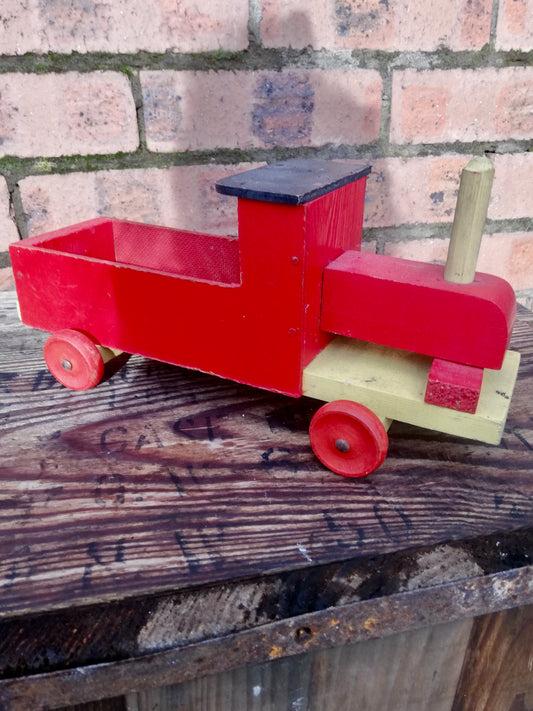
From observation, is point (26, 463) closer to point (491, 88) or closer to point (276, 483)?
point (276, 483)

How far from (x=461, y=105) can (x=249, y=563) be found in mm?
892

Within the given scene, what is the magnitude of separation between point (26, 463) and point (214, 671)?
0.29 metres

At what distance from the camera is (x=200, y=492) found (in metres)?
0.57

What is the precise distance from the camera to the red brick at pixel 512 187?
1.09m

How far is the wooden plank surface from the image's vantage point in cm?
49

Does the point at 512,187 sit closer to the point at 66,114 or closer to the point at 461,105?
the point at 461,105

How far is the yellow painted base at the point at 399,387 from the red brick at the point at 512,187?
549 millimetres

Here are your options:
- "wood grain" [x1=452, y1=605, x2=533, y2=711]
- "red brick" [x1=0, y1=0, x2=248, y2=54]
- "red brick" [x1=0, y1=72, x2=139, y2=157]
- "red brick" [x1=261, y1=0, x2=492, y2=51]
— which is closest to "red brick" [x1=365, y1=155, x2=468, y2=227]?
"red brick" [x1=261, y1=0, x2=492, y2=51]

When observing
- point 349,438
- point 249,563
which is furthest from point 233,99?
point 249,563

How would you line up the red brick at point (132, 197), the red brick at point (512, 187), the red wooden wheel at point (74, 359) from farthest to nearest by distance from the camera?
the red brick at point (512, 187) < the red brick at point (132, 197) < the red wooden wheel at point (74, 359)

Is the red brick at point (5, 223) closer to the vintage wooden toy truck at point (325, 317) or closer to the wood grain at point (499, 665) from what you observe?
the vintage wooden toy truck at point (325, 317)

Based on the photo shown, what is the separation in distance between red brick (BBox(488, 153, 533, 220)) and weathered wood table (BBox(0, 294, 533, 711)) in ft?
1.85

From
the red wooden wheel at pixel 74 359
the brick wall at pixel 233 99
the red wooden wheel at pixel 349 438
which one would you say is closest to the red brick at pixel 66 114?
the brick wall at pixel 233 99

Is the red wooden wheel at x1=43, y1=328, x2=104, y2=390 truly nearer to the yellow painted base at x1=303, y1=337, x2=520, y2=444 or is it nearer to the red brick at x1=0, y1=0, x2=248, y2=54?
the yellow painted base at x1=303, y1=337, x2=520, y2=444
